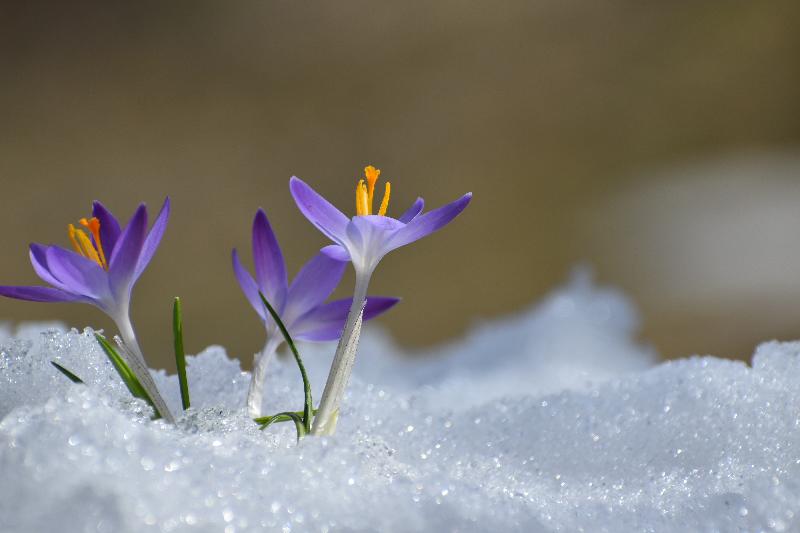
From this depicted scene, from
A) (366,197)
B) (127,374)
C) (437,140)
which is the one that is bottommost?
(127,374)

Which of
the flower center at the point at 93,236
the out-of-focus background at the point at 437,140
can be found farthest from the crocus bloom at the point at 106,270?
the out-of-focus background at the point at 437,140

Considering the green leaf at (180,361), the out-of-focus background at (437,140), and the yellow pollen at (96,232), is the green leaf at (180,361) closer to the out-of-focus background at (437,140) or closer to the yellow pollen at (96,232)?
the yellow pollen at (96,232)

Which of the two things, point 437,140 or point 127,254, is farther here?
point 437,140

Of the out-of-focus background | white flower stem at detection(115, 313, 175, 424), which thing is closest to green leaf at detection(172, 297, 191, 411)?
white flower stem at detection(115, 313, 175, 424)

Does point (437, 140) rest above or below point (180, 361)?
above

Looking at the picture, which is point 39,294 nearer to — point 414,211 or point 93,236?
point 93,236

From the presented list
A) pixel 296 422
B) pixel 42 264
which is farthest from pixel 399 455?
pixel 42 264

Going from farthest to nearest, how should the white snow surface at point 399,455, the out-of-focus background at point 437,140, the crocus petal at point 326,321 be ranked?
1. the out-of-focus background at point 437,140
2. the crocus petal at point 326,321
3. the white snow surface at point 399,455
